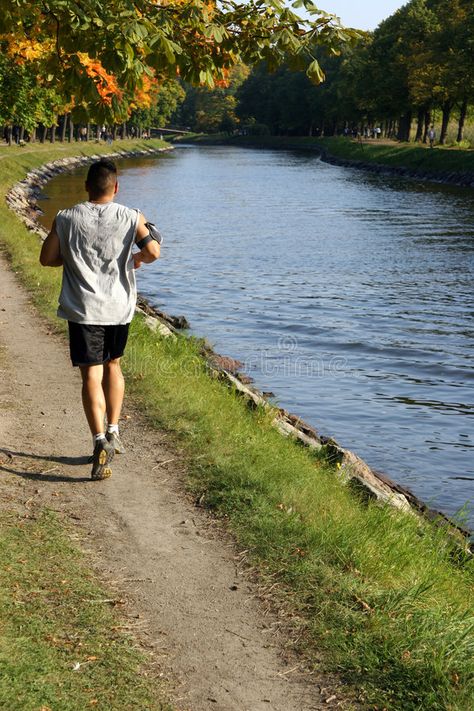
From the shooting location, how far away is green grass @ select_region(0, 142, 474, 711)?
4.70 m

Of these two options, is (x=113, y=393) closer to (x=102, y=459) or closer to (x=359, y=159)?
(x=102, y=459)

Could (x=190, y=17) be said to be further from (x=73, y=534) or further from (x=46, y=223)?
(x=46, y=223)

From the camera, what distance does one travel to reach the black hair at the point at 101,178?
6.93 m

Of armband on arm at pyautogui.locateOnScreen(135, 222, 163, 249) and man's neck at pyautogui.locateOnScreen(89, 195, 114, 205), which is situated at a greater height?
man's neck at pyautogui.locateOnScreen(89, 195, 114, 205)

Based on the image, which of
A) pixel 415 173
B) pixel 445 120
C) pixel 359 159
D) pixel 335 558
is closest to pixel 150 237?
pixel 335 558

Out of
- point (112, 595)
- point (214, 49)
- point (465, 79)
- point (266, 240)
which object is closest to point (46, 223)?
point (266, 240)

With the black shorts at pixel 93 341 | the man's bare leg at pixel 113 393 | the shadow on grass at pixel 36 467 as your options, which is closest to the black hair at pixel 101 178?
the black shorts at pixel 93 341

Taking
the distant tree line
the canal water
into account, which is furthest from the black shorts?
the distant tree line

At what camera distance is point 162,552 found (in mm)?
6129

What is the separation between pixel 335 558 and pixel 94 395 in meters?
2.24

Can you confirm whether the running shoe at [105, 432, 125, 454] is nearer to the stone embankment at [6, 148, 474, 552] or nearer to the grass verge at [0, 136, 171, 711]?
the grass verge at [0, 136, 171, 711]

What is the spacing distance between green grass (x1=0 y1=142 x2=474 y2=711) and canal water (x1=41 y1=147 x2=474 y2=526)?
199cm

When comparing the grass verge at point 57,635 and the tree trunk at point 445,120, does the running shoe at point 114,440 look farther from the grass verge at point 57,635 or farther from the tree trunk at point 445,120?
the tree trunk at point 445,120

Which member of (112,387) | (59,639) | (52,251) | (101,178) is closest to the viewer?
(59,639)
